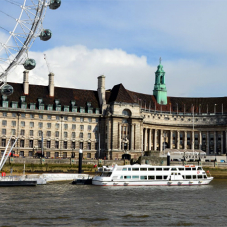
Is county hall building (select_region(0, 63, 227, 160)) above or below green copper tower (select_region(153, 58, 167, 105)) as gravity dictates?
below

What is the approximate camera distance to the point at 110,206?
56.8 m

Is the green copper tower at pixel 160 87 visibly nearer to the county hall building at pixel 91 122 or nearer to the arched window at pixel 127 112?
the county hall building at pixel 91 122

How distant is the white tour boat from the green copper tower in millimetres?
72231

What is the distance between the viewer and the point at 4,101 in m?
121

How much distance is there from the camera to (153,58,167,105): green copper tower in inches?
6344

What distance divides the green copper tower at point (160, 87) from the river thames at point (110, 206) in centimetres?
8444

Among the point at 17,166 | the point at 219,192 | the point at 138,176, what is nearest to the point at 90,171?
the point at 17,166

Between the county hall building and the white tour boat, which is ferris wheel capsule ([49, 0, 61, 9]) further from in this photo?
the county hall building

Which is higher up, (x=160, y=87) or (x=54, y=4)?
(x=160, y=87)

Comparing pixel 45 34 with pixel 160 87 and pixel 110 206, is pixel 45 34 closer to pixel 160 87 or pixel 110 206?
pixel 110 206

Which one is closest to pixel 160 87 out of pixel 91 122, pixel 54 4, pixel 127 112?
pixel 127 112

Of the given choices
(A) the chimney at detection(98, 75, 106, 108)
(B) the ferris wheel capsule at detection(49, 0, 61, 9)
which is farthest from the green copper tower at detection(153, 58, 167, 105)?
(B) the ferris wheel capsule at detection(49, 0, 61, 9)

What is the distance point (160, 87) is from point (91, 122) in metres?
38.9

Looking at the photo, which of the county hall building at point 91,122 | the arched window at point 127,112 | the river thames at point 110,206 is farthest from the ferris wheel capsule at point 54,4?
the arched window at point 127,112
